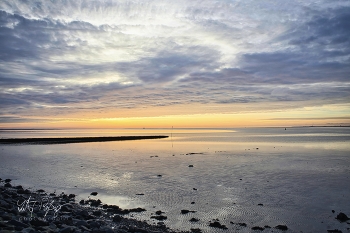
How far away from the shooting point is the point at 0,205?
1367 centimetres

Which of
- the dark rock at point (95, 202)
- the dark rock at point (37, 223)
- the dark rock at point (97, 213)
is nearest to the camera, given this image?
the dark rock at point (37, 223)

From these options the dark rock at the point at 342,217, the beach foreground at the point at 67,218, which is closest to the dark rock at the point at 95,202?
the beach foreground at the point at 67,218

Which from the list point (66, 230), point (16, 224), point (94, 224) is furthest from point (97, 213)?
point (16, 224)

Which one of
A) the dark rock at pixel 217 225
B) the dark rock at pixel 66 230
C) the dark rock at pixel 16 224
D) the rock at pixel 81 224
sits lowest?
the dark rock at pixel 217 225

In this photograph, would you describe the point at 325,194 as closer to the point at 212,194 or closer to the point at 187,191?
the point at 212,194

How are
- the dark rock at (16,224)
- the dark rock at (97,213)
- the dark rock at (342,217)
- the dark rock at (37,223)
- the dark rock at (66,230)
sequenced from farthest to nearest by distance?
the dark rock at (97,213) < the dark rock at (342,217) < the dark rock at (37,223) < the dark rock at (66,230) < the dark rock at (16,224)

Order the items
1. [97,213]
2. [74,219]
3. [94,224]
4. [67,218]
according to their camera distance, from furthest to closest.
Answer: [97,213] < [74,219] < [67,218] < [94,224]

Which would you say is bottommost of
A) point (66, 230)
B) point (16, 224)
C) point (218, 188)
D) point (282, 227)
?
point (282, 227)

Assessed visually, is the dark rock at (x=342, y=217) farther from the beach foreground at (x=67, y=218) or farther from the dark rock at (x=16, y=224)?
Answer: the dark rock at (x=16, y=224)

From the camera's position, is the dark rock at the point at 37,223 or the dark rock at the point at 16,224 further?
the dark rock at the point at 37,223

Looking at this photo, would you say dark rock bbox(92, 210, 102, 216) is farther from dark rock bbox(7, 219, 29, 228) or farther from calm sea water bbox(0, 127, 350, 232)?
dark rock bbox(7, 219, 29, 228)

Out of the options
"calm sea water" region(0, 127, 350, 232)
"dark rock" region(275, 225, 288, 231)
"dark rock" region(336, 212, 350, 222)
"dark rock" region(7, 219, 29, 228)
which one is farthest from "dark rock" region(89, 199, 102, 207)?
"dark rock" region(336, 212, 350, 222)

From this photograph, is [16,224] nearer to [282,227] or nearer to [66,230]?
[66,230]

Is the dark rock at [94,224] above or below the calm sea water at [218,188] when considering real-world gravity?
above
